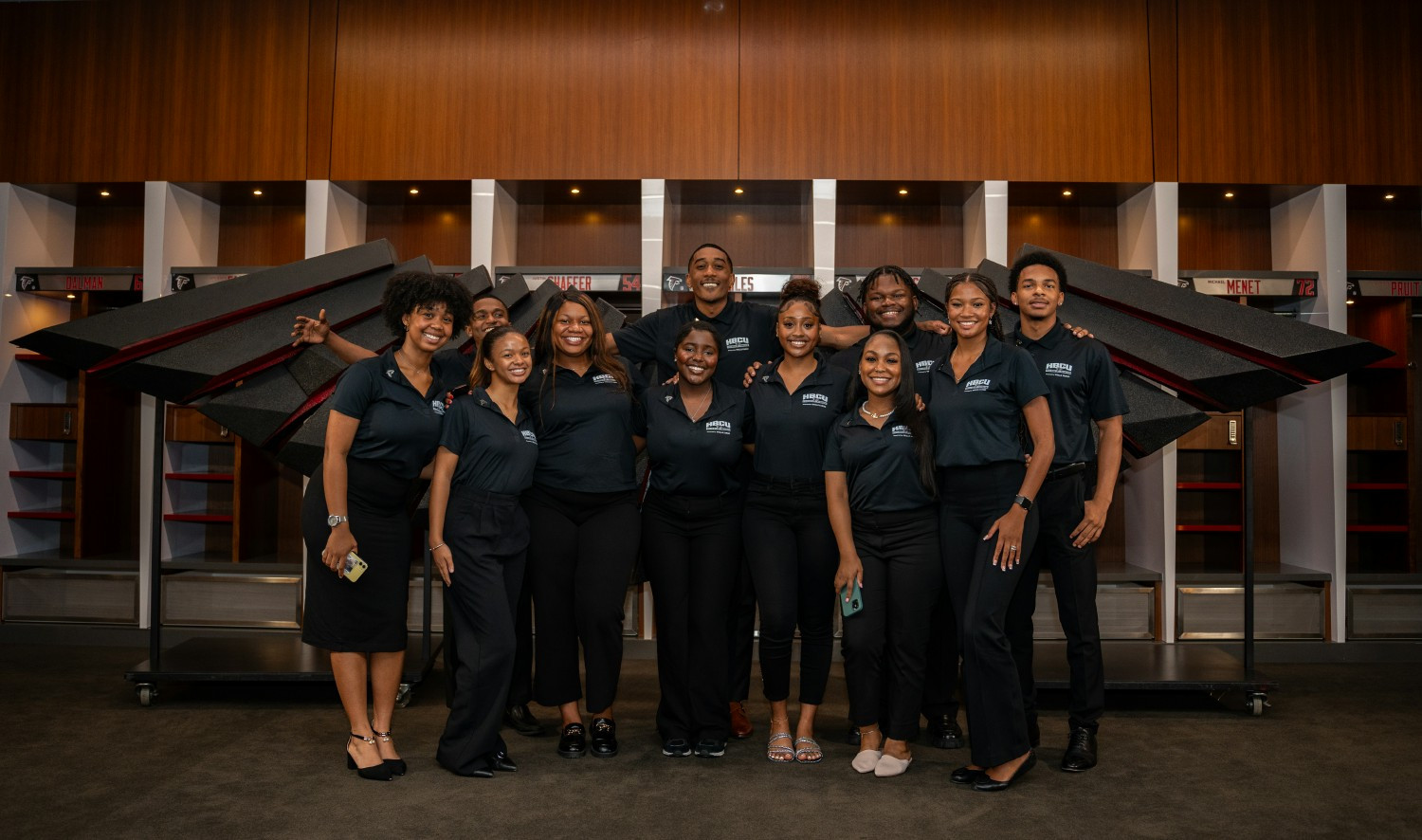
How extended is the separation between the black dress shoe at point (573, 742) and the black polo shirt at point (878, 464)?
1416 millimetres

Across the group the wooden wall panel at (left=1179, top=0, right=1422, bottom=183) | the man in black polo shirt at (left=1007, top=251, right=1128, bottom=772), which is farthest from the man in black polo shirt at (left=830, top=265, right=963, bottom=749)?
Result: the wooden wall panel at (left=1179, top=0, right=1422, bottom=183)

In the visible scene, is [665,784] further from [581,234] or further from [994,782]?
[581,234]

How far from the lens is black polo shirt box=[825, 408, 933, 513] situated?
11.1 ft

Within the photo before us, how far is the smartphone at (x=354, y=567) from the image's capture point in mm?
3277

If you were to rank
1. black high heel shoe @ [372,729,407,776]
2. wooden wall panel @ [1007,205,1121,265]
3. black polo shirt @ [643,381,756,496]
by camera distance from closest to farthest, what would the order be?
black high heel shoe @ [372,729,407,776], black polo shirt @ [643,381,756,496], wooden wall panel @ [1007,205,1121,265]

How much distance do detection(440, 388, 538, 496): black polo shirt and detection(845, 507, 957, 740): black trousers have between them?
4.16ft

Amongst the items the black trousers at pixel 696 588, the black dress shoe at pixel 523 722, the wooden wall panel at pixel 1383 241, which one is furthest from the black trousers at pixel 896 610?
the wooden wall panel at pixel 1383 241

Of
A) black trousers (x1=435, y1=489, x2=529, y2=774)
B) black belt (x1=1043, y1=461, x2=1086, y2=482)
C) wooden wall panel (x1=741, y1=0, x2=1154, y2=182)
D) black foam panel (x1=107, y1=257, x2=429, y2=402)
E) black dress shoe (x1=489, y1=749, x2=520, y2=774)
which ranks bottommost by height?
black dress shoe (x1=489, y1=749, x2=520, y2=774)

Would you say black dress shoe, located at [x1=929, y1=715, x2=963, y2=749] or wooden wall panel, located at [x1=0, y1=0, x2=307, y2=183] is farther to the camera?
wooden wall panel, located at [x1=0, y1=0, x2=307, y2=183]

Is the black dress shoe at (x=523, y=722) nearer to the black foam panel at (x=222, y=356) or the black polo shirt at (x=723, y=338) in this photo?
the black polo shirt at (x=723, y=338)

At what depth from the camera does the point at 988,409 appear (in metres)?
3.25

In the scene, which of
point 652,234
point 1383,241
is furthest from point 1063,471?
point 1383,241

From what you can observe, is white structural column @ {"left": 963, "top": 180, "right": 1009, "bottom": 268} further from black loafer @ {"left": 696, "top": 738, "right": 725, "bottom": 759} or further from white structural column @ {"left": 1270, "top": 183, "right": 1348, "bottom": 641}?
black loafer @ {"left": 696, "top": 738, "right": 725, "bottom": 759}

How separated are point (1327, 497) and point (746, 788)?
4.78m
